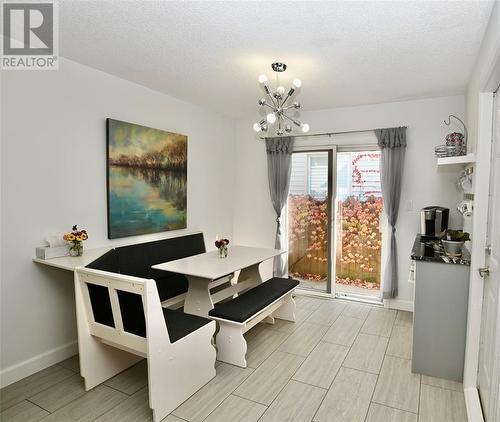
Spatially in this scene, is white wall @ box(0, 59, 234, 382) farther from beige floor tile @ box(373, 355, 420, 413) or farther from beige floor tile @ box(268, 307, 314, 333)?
beige floor tile @ box(373, 355, 420, 413)

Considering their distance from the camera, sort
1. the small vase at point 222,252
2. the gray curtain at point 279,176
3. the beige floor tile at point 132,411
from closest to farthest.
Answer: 1. the beige floor tile at point 132,411
2. the small vase at point 222,252
3. the gray curtain at point 279,176

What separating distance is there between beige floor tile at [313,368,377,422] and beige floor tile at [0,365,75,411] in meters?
1.95

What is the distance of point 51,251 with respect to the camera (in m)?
2.61

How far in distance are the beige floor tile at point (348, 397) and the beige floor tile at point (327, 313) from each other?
1.03 m

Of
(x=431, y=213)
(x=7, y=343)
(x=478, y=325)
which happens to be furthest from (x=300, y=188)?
(x=7, y=343)

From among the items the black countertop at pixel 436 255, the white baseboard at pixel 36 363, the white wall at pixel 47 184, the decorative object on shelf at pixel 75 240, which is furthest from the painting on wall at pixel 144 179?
the black countertop at pixel 436 255

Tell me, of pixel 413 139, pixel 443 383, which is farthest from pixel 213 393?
pixel 413 139

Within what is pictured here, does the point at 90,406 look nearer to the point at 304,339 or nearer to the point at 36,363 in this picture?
the point at 36,363

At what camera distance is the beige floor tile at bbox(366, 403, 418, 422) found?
2.12 meters

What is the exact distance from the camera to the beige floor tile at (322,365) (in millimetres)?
2574

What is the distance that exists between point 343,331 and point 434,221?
1.52 metres

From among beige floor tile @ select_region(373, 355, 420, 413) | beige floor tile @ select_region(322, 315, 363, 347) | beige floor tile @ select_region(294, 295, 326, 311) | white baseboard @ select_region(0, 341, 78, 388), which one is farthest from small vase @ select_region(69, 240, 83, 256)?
beige floor tile @ select_region(294, 295, 326, 311)

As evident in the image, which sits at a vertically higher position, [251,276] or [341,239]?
[341,239]

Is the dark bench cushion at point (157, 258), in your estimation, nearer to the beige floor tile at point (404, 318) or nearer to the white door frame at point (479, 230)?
the beige floor tile at point (404, 318)
